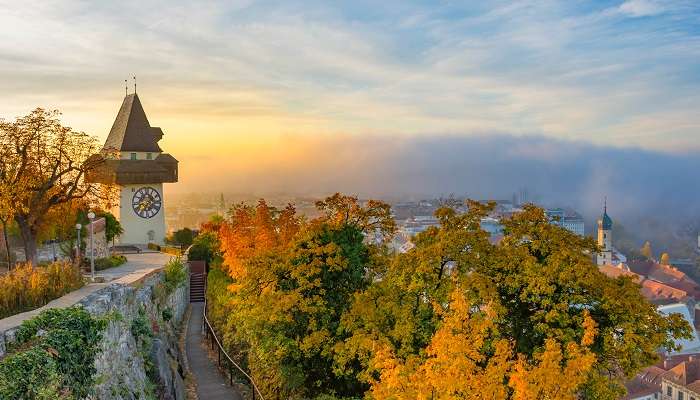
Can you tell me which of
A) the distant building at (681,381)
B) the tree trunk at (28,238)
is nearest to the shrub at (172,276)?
the tree trunk at (28,238)

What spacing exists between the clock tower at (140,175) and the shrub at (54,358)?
3152cm

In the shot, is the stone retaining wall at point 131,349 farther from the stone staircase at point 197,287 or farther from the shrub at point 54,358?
the stone staircase at point 197,287

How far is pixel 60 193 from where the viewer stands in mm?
19812

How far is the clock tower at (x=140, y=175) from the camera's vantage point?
40.5 m

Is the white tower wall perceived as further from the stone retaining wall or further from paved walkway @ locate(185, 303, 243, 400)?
the stone retaining wall

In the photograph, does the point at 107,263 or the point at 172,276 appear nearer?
the point at 172,276

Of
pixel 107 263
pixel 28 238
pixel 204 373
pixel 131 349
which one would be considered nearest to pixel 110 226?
pixel 107 263

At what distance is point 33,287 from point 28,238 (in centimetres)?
839

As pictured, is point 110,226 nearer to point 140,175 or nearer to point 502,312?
point 140,175

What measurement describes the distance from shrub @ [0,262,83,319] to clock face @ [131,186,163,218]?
1081 inches

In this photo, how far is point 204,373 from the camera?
19.6 m

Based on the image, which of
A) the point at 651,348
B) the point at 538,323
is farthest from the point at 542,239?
the point at 651,348

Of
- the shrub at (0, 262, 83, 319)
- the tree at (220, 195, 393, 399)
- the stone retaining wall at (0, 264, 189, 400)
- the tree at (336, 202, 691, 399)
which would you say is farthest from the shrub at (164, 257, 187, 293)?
the tree at (336, 202, 691, 399)

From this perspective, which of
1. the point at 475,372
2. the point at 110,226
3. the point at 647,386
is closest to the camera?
the point at 475,372
